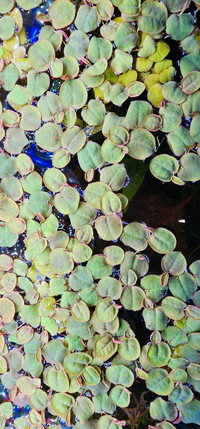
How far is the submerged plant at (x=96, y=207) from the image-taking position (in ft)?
3.03

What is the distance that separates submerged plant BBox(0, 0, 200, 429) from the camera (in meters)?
0.92

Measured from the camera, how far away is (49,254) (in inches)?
39.4

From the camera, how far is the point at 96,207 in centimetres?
96

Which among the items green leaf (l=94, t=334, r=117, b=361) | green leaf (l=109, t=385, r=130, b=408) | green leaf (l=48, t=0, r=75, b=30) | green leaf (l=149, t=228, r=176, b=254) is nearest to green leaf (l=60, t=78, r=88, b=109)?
green leaf (l=48, t=0, r=75, b=30)

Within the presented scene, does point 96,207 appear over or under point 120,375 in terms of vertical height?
over

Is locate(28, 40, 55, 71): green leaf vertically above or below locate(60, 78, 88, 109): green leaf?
above

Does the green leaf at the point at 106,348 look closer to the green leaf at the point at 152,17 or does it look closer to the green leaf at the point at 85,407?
the green leaf at the point at 85,407

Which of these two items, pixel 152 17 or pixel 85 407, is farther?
pixel 85 407

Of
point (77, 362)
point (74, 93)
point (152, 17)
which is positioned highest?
point (152, 17)

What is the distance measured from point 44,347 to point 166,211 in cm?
47

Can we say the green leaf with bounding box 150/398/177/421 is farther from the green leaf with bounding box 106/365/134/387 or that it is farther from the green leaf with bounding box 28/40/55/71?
the green leaf with bounding box 28/40/55/71

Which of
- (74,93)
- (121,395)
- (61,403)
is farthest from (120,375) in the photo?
(74,93)

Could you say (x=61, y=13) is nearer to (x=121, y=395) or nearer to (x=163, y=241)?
(x=163, y=241)

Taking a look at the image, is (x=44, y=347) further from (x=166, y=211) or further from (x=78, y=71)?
(x=78, y=71)
